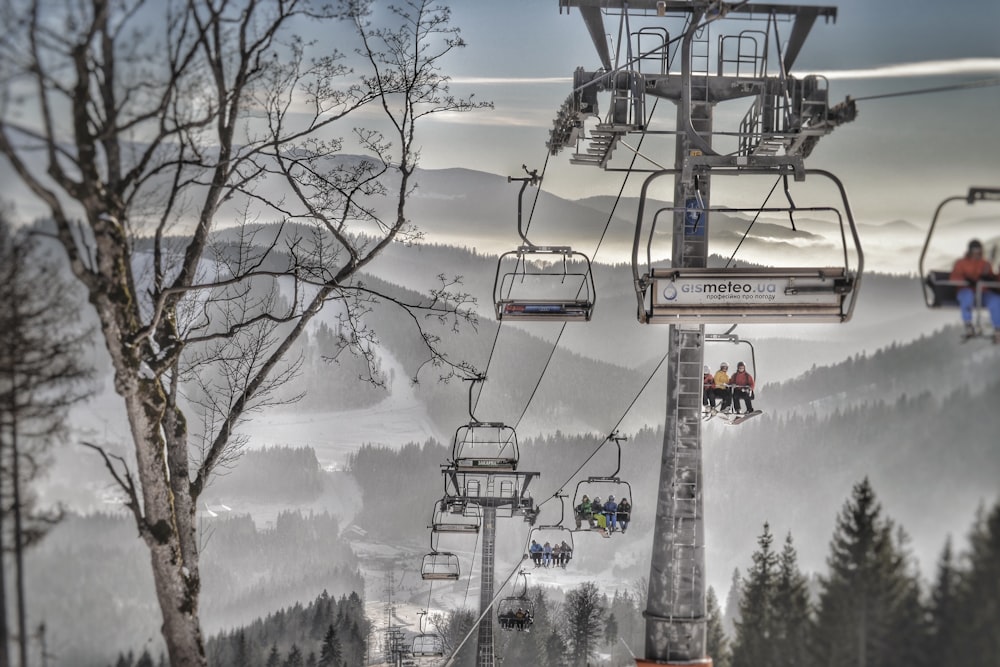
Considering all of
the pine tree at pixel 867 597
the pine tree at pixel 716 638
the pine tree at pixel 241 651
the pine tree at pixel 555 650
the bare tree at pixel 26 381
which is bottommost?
the pine tree at pixel 555 650

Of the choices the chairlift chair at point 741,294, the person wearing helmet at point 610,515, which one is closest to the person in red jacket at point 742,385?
the person wearing helmet at point 610,515

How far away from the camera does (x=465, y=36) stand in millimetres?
17344

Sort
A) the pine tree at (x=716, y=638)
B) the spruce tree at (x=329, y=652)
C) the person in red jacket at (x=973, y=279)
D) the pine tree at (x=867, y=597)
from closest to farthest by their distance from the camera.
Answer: the person in red jacket at (x=973, y=279), the pine tree at (x=867, y=597), the pine tree at (x=716, y=638), the spruce tree at (x=329, y=652)

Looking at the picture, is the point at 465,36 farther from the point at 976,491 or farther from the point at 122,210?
the point at 976,491

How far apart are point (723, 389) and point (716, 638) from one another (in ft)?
12.7

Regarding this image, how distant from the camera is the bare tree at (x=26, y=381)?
7.17 metres

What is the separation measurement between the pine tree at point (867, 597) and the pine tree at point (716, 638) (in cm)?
317

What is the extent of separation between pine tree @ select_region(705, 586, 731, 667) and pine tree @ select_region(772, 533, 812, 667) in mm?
1385

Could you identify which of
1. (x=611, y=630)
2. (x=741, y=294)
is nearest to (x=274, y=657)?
(x=611, y=630)

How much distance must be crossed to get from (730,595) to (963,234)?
746 cm

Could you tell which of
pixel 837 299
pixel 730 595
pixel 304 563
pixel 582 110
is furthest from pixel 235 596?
pixel 837 299

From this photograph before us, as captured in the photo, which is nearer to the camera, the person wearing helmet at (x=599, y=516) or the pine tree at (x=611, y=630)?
the person wearing helmet at (x=599, y=516)

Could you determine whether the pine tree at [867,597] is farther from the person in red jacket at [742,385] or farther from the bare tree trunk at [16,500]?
the bare tree trunk at [16,500]

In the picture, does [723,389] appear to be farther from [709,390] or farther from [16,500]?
[16,500]
